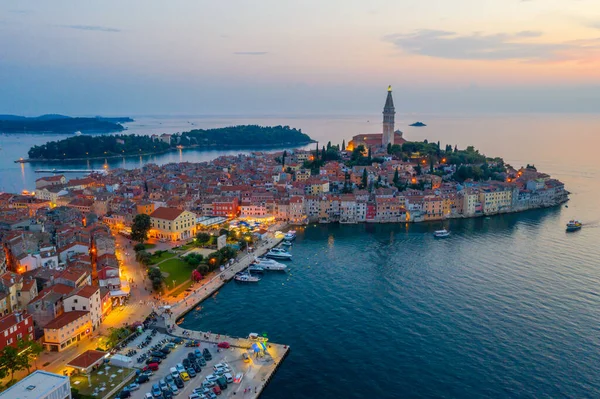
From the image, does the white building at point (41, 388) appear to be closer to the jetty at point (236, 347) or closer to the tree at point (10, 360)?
the tree at point (10, 360)

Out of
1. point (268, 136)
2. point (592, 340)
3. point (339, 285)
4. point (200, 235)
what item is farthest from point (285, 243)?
point (268, 136)

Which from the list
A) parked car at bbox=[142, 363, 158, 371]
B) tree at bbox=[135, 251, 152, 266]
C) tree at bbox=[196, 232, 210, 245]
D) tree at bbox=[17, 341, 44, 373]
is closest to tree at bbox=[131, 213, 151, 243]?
tree at bbox=[196, 232, 210, 245]

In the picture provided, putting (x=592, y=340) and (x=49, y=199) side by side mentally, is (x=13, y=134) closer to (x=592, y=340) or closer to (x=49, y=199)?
(x=49, y=199)

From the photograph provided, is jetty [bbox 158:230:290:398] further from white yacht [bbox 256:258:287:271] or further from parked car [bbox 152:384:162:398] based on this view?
white yacht [bbox 256:258:287:271]

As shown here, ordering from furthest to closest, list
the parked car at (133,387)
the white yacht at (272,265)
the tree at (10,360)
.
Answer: the white yacht at (272,265) → the parked car at (133,387) → the tree at (10,360)

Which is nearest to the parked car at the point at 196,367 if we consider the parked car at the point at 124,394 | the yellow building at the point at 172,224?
the parked car at the point at 124,394
